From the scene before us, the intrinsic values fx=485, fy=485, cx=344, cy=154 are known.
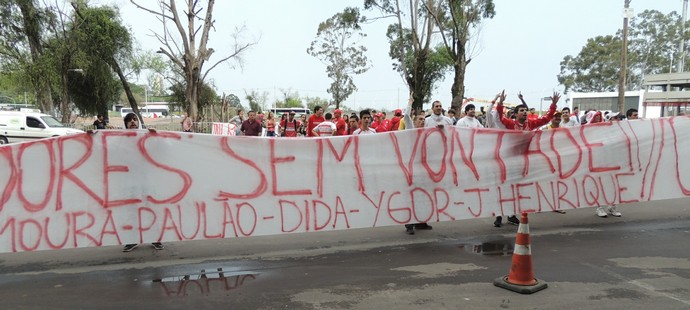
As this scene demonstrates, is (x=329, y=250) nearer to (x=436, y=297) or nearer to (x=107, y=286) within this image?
(x=436, y=297)

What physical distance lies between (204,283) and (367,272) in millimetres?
1522

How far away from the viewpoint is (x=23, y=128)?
2084cm

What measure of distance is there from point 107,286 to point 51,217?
0.96m

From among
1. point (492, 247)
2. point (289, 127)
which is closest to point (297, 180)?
point (492, 247)

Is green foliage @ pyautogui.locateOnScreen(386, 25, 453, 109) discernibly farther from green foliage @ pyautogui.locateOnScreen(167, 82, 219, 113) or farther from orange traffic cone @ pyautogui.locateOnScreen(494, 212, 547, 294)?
orange traffic cone @ pyautogui.locateOnScreen(494, 212, 547, 294)

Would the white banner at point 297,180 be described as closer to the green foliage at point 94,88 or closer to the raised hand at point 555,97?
the raised hand at point 555,97

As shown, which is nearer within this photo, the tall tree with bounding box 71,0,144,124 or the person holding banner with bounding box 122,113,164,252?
the person holding banner with bounding box 122,113,164,252

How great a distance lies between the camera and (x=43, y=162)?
4.67 meters

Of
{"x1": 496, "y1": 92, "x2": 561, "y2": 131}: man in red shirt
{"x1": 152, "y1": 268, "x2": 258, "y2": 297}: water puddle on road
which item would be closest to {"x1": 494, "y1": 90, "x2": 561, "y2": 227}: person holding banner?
{"x1": 496, "y1": 92, "x2": 561, "y2": 131}: man in red shirt

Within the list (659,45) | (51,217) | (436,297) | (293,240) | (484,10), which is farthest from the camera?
(659,45)

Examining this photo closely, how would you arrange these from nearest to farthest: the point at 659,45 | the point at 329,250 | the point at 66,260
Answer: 1. the point at 66,260
2. the point at 329,250
3. the point at 659,45

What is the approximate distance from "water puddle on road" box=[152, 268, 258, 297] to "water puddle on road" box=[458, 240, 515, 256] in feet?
8.04

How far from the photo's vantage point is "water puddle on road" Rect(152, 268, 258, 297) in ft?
13.7

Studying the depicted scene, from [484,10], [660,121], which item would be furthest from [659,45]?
[660,121]
